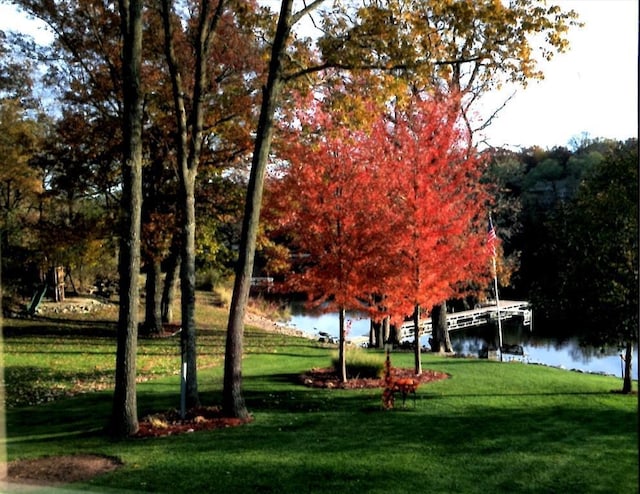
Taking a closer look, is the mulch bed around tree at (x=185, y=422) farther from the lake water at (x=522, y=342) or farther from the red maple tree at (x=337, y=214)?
the lake water at (x=522, y=342)

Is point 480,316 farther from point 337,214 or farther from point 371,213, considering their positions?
point 337,214

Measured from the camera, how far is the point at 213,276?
34219 millimetres

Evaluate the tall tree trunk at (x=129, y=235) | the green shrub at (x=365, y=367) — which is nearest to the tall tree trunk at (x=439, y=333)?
the green shrub at (x=365, y=367)

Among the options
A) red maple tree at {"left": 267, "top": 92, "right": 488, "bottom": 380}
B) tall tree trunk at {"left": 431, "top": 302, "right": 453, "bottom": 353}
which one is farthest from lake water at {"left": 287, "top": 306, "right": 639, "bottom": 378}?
red maple tree at {"left": 267, "top": 92, "right": 488, "bottom": 380}

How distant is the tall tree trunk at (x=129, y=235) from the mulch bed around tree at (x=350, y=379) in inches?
192

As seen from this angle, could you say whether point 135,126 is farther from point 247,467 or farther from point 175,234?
point 175,234

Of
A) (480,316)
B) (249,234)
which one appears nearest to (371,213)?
(249,234)

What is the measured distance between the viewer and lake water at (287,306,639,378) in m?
20.4

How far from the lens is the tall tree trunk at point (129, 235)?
26.4 feet

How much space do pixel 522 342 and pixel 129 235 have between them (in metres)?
23.6

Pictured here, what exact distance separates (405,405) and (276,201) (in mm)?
4818

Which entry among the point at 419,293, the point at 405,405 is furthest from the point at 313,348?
the point at 405,405

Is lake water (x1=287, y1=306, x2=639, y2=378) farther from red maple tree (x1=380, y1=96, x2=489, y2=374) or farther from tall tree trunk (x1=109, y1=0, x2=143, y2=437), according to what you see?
tall tree trunk (x1=109, y1=0, x2=143, y2=437)

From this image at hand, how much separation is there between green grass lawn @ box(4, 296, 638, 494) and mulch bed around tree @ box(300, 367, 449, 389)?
1.40ft
